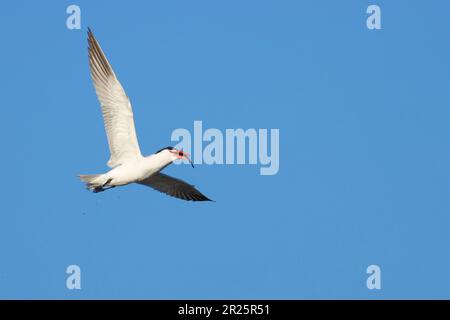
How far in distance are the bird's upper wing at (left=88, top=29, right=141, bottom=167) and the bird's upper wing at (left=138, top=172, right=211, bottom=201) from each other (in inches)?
66.1

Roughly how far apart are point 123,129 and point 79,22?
9.85 ft

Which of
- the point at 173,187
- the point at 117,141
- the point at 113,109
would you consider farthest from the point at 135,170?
the point at 173,187

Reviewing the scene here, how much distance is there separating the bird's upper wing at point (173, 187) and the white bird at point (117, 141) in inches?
66.1

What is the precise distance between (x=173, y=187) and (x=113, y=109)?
281 centimetres

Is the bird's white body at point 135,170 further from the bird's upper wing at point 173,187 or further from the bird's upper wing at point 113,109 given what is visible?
the bird's upper wing at point 173,187

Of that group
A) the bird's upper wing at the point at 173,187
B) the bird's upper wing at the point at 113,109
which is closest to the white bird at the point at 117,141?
the bird's upper wing at the point at 113,109

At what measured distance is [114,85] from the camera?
77.0 feet

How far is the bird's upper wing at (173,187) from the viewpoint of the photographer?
25359 millimetres

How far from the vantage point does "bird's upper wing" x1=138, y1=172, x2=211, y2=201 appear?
998 inches

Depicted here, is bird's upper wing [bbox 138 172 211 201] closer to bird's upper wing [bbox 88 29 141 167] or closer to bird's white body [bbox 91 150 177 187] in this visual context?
bird's upper wing [bbox 88 29 141 167]
